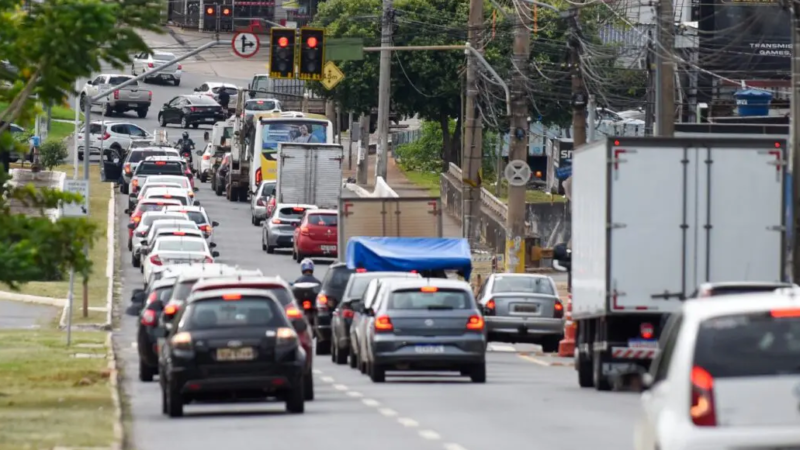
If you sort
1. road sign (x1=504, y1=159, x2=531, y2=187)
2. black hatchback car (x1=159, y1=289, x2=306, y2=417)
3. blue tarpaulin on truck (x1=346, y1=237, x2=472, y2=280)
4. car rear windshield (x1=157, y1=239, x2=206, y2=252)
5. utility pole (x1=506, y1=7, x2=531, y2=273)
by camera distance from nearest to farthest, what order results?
black hatchback car (x1=159, y1=289, x2=306, y2=417) < blue tarpaulin on truck (x1=346, y1=237, x2=472, y2=280) < utility pole (x1=506, y1=7, x2=531, y2=273) < road sign (x1=504, y1=159, x2=531, y2=187) < car rear windshield (x1=157, y1=239, x2=206, y2=252)

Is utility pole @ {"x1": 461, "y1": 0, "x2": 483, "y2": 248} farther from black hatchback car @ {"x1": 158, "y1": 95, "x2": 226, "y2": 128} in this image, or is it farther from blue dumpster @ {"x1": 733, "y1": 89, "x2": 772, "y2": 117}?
black hatchback car @ {"x1": 158, "y1": 95, "x2": 226, "y2": 128}

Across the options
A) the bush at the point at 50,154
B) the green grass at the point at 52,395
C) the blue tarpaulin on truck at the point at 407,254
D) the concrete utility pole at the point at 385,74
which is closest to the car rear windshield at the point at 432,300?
the green grass at the point at 52,395

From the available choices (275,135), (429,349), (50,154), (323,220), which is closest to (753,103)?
(323,220)

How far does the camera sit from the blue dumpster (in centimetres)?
5122

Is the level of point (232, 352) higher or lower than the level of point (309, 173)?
lower

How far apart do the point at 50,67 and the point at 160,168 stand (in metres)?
49.8

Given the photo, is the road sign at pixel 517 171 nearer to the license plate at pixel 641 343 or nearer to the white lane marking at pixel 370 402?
the license plate at pixel 641 343

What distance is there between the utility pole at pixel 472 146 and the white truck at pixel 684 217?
21269 mm

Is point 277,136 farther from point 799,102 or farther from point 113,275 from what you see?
point 799,102


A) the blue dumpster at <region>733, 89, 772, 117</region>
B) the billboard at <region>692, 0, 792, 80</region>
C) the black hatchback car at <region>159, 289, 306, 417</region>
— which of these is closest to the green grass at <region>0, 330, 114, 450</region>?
the black hatchback car at <region>159, 289, 306, 417</region>

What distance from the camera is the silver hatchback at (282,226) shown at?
55906 mm

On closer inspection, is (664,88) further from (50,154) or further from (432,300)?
(50,154)

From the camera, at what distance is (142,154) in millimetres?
73562

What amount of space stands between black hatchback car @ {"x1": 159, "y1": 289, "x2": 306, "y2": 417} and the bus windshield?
45.5 m
